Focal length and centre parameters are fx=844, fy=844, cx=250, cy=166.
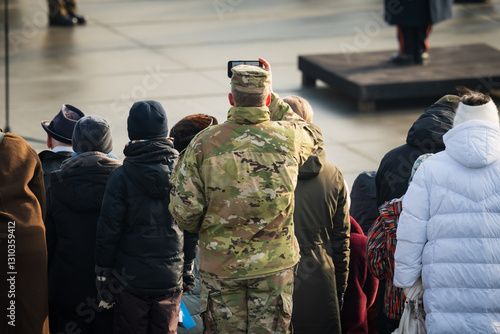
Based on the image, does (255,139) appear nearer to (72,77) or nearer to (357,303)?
(357,303)

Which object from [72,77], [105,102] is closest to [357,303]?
[105,102]

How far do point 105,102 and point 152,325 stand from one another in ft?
20.8

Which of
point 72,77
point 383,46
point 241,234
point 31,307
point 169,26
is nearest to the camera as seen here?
point 241,234

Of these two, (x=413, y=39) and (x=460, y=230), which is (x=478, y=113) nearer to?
(x=460, y=230)

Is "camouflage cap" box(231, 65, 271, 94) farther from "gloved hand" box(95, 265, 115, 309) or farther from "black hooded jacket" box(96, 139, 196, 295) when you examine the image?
"gloved hand" box(95, 265, 115, 309)

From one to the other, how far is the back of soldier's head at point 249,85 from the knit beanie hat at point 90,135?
0.92m

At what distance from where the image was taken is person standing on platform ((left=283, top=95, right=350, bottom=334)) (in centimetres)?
414

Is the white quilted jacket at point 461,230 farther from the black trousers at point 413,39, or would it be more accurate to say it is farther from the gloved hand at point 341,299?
the black trousers at point 413,39

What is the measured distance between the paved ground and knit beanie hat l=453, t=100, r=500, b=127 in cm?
400

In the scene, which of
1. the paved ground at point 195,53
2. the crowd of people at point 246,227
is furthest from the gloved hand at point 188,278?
the paved ground at point 195,53

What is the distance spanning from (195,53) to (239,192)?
9.30m

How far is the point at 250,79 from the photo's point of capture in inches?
144

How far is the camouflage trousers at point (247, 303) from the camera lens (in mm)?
3707

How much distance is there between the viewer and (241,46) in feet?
43.0
